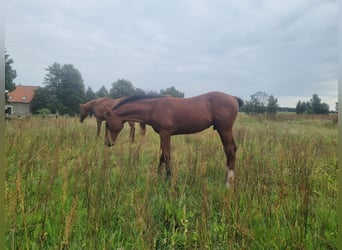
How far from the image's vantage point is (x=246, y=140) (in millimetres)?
6801

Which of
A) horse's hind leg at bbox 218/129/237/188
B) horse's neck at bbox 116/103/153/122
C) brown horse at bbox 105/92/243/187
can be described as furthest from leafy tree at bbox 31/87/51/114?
horse's hind leg at bbox 218/129/237/188

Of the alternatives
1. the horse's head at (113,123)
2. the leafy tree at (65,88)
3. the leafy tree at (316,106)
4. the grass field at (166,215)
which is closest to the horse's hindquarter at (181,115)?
the horse's head at (113,123)

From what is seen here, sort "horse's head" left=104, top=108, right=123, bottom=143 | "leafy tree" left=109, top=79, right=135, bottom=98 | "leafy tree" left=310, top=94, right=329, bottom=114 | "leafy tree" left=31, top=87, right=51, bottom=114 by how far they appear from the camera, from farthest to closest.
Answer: "leafy tree" left=109, top=79, right=135, bottom=98, "leafy tree" left=31, top=87, right=51, bottom=114, "horse's head" left=104, top=108, right=123, bottom=143, "leafy tree" left=310, top=94, right=329, bottom=114

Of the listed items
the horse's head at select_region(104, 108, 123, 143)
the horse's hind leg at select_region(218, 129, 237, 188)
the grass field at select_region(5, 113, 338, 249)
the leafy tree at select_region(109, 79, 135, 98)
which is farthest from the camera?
the leafy tree at select_region(109, 79, 135, 98)

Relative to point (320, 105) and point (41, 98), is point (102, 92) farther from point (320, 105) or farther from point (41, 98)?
point (320, 105)

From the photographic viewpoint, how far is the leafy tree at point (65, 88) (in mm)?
25484

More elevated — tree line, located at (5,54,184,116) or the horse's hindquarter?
tree line, located at (5,54,184,116)

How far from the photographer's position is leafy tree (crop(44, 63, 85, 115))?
1003 inches

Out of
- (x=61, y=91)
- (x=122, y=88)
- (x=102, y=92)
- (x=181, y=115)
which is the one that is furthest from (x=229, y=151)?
(x=102, y=92)

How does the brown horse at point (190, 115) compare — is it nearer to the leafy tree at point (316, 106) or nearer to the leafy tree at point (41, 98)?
the leafy tree at point (316, 106)

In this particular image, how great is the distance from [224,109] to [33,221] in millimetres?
3573

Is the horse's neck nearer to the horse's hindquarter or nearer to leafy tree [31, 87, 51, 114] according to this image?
the horse's hindquarter

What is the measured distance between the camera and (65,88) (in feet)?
90.8

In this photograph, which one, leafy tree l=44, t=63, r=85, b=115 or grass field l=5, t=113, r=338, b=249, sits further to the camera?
leafy tree l=44, t=63, r=85, b=115
